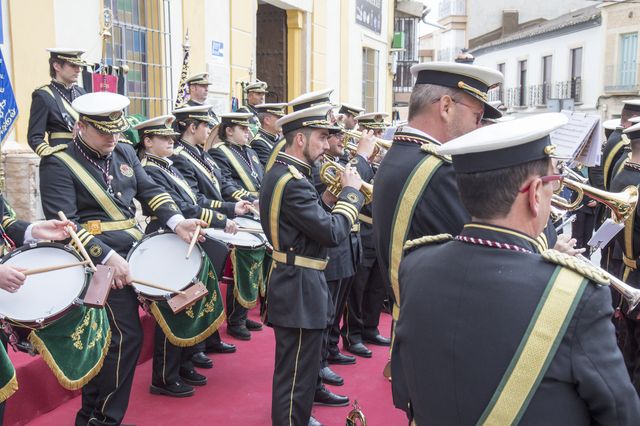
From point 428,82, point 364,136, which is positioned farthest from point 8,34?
point 428,82

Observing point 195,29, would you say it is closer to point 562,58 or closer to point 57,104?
point 57,104

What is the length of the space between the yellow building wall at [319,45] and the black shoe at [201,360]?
9281 millimetres

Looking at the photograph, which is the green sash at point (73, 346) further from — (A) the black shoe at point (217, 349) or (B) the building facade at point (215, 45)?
(B) the building facade at point (215, 45)

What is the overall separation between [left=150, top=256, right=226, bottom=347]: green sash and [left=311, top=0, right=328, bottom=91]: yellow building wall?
9.66 meters

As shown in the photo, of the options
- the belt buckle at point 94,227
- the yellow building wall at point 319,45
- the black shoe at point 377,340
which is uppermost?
the yellow building wall at point 319,45

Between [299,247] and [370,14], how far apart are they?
14677mm

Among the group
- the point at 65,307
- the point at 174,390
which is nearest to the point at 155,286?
the point at 65,307

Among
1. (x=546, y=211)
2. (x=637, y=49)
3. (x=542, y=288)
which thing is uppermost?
(x=637, y=49)

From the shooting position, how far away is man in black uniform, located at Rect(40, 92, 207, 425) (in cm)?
407

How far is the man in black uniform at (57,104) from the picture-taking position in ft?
19.2

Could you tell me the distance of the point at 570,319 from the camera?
5.22 feet

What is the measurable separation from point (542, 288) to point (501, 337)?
153mm

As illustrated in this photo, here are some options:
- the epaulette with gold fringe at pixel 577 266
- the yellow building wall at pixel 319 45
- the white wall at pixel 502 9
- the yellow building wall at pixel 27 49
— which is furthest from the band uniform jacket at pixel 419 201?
the white wall at pixel 502 9

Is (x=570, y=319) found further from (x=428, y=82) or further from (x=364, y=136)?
(x=364, y=136)
